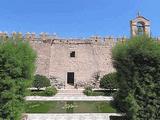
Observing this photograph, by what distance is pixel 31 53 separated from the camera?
991cm

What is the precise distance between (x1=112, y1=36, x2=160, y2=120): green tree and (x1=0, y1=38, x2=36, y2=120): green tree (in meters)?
2.90

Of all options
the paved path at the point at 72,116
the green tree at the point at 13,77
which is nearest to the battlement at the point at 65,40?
the paved path at the point at 72,116

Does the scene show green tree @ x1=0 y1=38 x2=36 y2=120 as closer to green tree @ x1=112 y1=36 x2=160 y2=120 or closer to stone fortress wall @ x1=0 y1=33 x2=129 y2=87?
green tree @ x1=112 y1=36 x2=160 y2=120

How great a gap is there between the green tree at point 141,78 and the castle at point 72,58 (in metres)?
21.7

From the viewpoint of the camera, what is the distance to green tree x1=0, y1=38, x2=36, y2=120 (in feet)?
29.7

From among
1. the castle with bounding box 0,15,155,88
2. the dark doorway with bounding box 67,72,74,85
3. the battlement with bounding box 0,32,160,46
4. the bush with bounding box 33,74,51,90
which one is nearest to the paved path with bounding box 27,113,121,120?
the bush with bounding box 33,74,51,90

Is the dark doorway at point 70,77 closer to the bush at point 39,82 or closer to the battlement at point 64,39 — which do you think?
the battlement at point 64,39

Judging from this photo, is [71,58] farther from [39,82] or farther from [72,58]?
[39,82]

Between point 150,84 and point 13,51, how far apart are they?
13.3 ft

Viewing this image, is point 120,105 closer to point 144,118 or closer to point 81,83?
point 144,118

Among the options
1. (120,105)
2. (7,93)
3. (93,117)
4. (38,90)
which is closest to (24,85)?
(7,93)

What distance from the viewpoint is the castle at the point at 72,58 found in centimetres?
3136

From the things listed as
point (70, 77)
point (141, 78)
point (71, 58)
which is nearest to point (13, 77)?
point (141, 78)

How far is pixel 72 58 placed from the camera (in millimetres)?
31891
